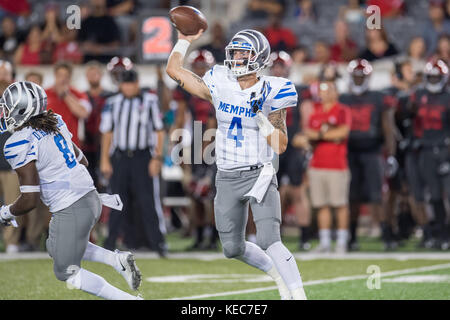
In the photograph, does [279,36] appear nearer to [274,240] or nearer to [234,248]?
[234,248]

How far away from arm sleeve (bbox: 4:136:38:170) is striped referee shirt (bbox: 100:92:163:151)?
4.06 m

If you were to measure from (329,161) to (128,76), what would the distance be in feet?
6.80

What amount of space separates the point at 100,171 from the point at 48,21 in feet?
15.6

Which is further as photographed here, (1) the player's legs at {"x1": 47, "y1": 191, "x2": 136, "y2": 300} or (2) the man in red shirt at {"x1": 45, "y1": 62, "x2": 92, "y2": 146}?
(2) the man in red shirt at {"x1": 45, "y1": 62, "x2": 92, "y2": 146}

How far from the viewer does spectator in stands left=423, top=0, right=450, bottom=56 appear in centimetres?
1291

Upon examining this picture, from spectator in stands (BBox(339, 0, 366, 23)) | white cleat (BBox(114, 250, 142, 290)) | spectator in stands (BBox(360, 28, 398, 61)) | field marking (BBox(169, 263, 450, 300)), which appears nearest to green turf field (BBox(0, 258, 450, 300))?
field marking (BBox(169, 263, 450, 300))

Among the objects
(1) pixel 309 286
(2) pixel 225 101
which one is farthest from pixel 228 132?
(1) pixel 309 286

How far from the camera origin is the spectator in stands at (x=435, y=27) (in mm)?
12914

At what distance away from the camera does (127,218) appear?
9.81 metres

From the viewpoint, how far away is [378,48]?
42.4 feet

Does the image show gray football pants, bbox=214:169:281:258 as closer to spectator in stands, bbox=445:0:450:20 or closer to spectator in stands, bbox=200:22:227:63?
spectator in stands, bbox=200:22:227:63

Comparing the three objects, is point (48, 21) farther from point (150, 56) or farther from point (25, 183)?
point (25, 183)

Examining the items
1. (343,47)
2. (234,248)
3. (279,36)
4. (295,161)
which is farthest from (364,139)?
(234,248)

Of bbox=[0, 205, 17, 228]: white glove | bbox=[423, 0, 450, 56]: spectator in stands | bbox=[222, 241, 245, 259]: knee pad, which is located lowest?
bbox=[222, 241, 245, 259]: knee pad
